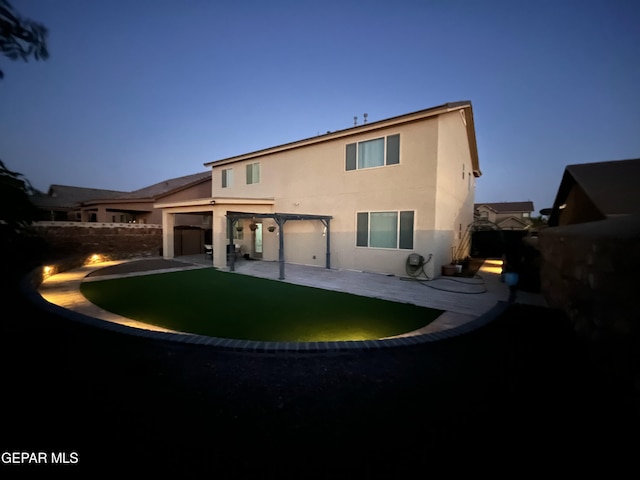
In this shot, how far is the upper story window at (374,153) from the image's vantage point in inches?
371

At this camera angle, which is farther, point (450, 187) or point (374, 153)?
point (450, 187)

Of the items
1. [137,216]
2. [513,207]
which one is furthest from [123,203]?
[513,207]

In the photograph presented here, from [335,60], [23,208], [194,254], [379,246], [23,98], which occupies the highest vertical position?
[335,60]

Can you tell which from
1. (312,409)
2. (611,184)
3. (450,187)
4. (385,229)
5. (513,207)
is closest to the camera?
(312,409)

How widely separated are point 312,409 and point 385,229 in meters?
8.15

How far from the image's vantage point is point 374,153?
9953 mm

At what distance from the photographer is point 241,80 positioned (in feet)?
75.3

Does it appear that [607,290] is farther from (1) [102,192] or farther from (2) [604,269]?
(1) [102,192]

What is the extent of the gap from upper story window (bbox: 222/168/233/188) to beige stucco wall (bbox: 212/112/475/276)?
1980mm

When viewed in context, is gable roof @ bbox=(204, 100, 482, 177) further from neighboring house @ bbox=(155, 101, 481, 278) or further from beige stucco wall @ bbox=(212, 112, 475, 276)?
beige stucco wall @ bbox=(212, 112, 475, 276)

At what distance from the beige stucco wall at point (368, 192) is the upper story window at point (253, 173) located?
0.94 ft

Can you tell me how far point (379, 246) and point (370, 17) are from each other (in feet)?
32.9

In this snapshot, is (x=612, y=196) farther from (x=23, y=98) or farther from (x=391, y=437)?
(x=23, y=98)

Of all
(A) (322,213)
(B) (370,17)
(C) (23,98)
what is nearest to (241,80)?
(B) (370,17)
